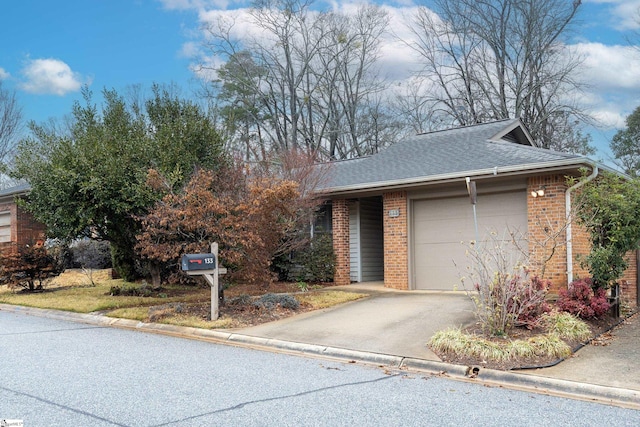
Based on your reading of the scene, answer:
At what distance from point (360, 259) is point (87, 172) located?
23.4ft

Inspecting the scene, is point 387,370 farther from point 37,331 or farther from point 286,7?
point 286,7

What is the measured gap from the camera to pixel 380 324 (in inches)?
355

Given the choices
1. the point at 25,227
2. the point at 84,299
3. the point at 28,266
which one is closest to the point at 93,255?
the point at 25,227

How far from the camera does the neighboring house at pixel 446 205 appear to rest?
1094cm

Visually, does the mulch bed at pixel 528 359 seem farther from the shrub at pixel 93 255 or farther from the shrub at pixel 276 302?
the shrub at pixel 93 255

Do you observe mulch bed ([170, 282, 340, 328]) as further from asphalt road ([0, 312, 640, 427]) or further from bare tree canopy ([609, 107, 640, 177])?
bare tree canopy ([609, 107, 640, 177])

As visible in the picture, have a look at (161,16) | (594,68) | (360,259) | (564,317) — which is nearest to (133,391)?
(564,317)

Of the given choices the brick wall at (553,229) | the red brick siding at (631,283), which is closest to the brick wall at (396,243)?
the brick wall at (553,229)

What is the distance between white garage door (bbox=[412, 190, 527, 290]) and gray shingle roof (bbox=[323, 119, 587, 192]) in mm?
813

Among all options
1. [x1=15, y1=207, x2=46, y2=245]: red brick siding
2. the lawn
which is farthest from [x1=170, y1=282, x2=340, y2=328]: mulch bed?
[x1=15, y1=207, x2=46, y2=245]: red brick siding

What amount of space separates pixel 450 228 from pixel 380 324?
444cm

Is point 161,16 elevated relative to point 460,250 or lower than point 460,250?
elevated

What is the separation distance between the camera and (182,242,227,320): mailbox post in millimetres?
9226

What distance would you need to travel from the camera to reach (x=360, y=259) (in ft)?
48.9
